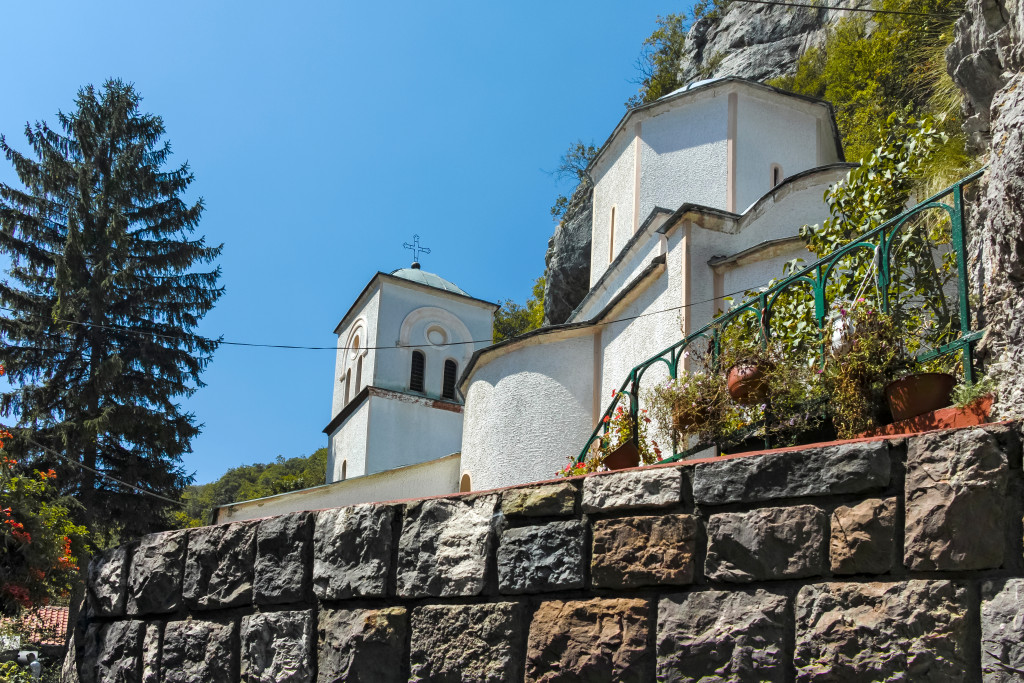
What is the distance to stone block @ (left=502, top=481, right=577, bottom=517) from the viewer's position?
3454 millimetres

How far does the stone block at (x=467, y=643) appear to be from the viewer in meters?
3.39

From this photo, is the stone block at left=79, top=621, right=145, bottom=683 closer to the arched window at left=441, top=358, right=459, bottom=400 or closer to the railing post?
the railing post

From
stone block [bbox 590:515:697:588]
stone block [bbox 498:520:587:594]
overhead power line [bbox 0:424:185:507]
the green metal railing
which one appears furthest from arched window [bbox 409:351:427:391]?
stone block [bbox 590:515:697:588]

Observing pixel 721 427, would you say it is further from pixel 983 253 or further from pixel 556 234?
pixel 556 234

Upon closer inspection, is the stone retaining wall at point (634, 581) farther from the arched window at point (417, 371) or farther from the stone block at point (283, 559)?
the arched window at point (417, 371)

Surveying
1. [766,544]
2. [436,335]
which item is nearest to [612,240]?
[766,544]

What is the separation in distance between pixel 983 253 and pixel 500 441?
34.5ft

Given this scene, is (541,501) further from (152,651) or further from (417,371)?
(417,371)

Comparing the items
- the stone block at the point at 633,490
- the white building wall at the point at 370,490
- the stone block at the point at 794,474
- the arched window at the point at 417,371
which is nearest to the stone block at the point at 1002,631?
the stone block at the point at 794,474

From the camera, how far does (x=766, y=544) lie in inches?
115

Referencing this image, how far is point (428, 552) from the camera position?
371 cm

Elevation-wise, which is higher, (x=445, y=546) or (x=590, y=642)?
(x=445, y=546)

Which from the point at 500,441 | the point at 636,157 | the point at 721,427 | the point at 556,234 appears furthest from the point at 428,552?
the point at 556,234

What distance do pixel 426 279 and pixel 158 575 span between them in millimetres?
25075
